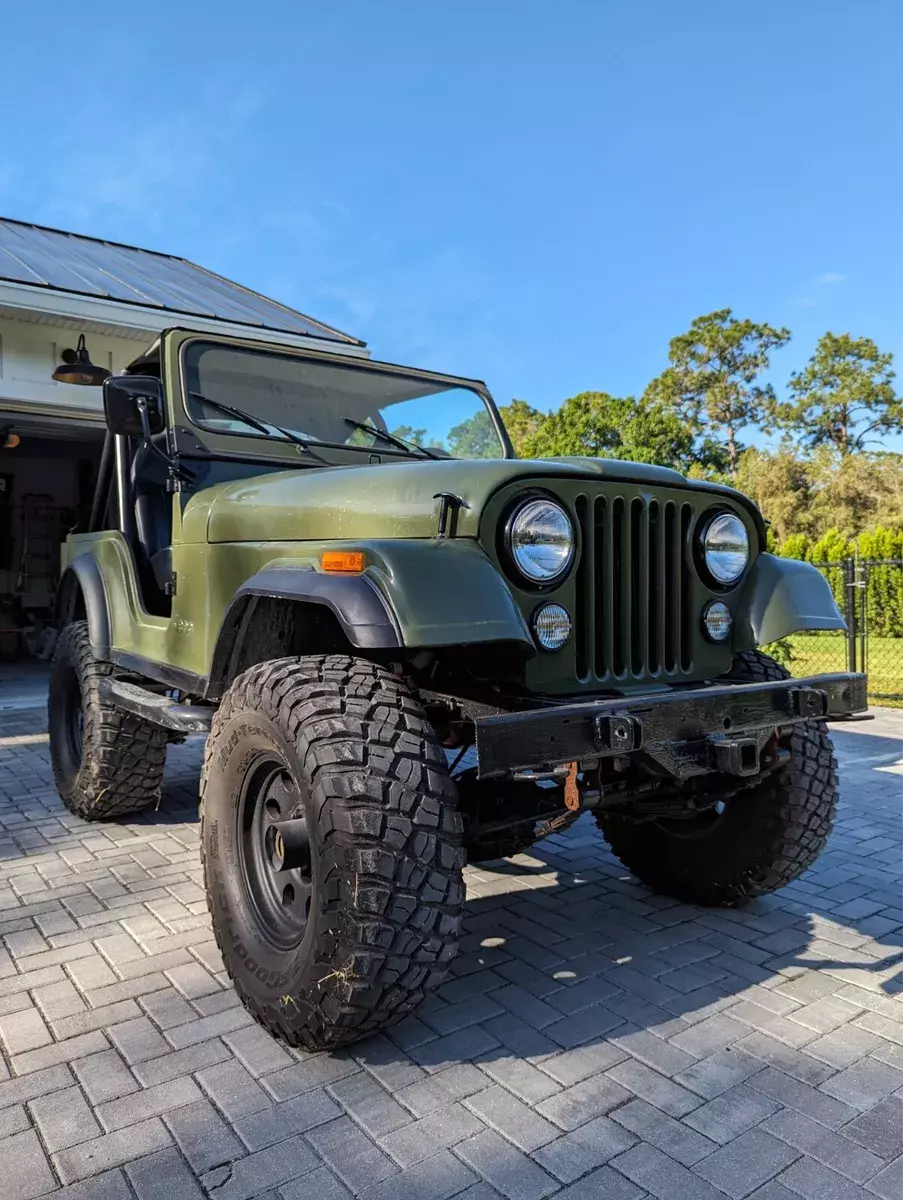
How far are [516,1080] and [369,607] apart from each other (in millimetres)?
1223

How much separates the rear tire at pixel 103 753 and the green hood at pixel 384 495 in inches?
61.0

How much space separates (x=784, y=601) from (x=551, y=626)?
906mm

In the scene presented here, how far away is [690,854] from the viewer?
10.4 ft

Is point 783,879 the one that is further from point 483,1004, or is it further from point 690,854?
point 483,1004

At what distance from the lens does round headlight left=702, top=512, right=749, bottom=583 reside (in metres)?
2.66

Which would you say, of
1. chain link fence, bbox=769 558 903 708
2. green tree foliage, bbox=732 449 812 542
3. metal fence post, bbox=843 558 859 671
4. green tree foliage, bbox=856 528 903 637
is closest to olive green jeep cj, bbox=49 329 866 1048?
chain link fence, bbox=769 558 903 708

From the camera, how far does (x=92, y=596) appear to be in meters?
4.11

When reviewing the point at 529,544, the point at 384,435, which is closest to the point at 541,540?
the point at 529,544

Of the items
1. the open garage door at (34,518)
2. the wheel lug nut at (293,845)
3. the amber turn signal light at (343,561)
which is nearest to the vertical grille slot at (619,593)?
the amber turn signal light at (343,561)

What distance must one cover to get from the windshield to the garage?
2.45 m

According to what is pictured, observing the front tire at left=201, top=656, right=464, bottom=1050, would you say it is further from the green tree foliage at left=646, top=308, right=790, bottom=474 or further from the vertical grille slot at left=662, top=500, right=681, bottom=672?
the green tree foliage at left=646, top=308, right=790, bottom=474

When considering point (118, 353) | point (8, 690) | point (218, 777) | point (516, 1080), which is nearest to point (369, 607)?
point (218, 777)

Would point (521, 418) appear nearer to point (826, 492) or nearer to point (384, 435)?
point (826, 492)

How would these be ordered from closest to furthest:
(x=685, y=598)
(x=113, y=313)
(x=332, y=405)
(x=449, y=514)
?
(x=449, y=514), (x=685, y=598), (x=332, y=405), (x=113, y=313)
